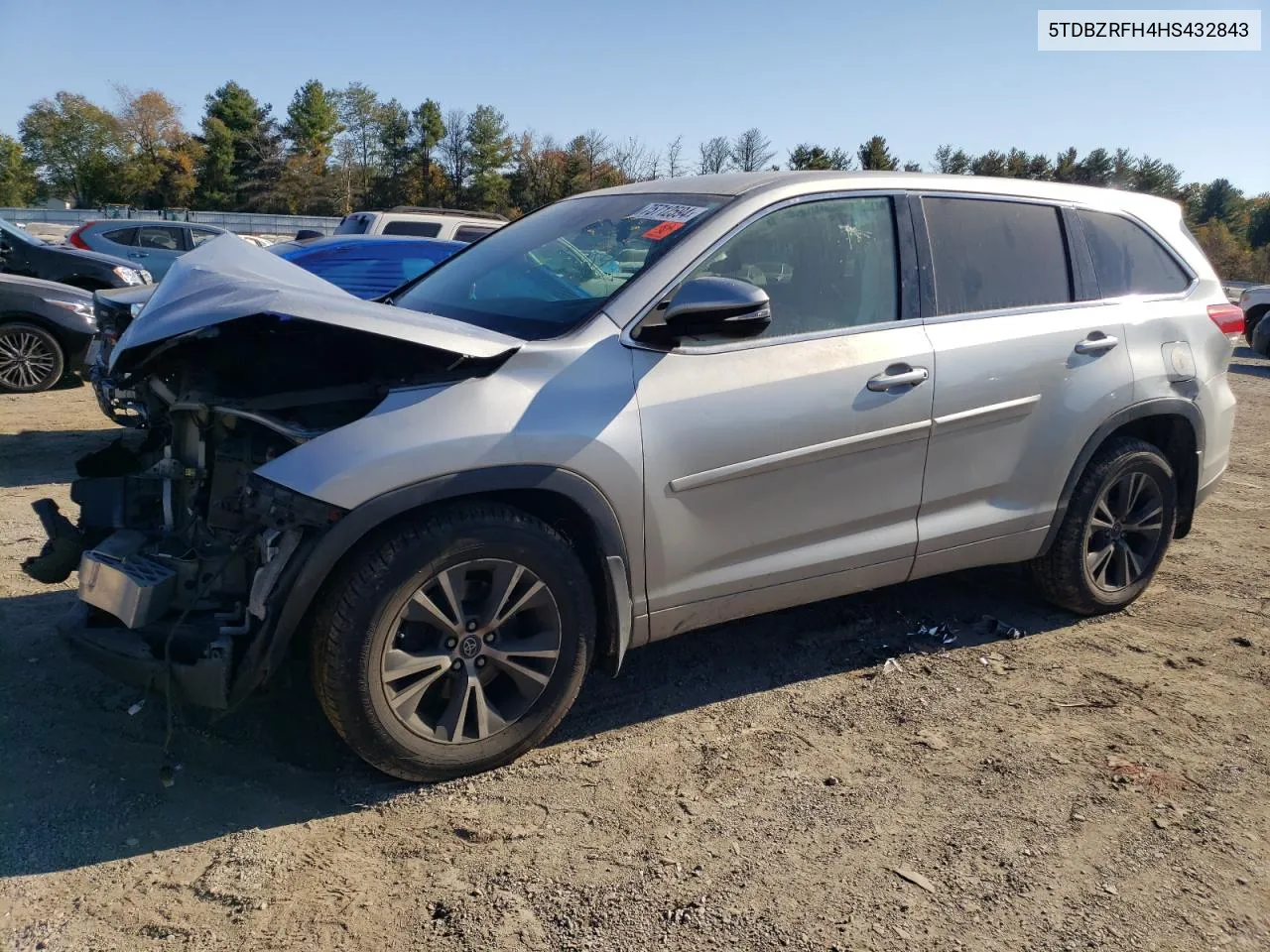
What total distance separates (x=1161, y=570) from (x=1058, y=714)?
209cm

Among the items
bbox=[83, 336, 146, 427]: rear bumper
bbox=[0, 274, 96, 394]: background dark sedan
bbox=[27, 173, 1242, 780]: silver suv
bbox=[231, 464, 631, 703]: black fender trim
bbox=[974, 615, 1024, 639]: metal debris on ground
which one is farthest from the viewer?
bbox=[0, 274, 96, 394]: background dark sedan

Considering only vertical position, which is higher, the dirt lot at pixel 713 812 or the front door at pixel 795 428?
the front door at pixel 795 428

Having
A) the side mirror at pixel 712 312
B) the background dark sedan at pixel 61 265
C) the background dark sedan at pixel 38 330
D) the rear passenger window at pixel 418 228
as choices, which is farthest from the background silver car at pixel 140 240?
the side mirror at pixel 712 312

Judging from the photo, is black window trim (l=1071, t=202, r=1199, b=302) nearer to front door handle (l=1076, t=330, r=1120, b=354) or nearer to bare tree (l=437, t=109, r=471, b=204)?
front door handle (l=1076, t=330, r=1120, b=354)

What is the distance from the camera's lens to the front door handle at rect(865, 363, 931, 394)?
3.51m

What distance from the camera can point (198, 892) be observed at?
254cm

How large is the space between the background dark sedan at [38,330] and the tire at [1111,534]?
325 inches

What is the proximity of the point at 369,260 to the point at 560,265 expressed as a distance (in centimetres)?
538

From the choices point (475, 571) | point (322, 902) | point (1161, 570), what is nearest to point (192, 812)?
point (322, 902)

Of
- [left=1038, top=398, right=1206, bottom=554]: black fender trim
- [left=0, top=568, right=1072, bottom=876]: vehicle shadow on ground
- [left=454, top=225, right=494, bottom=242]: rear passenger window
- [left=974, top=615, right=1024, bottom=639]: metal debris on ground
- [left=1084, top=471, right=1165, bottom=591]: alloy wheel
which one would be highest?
[left=454, top=225, right=494, bottom=242]: rear passenger window

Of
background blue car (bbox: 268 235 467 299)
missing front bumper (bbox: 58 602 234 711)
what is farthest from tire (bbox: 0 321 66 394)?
missing front bumper (bbox: 58 602 234 711)

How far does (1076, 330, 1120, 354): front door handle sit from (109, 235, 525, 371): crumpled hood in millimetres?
2433

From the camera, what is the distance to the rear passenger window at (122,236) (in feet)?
48.1

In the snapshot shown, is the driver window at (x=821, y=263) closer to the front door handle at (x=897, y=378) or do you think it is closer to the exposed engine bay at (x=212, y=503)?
the front door handle at (x=897, y=378)
